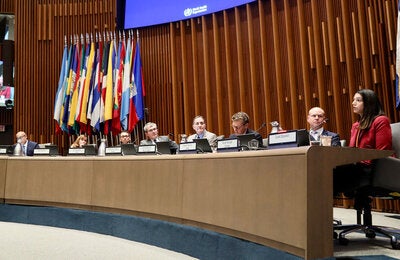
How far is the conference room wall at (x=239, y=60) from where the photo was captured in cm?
432

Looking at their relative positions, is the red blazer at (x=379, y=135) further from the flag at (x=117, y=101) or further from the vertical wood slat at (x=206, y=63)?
the flag at (x=117, y=101)

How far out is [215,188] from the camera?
2168 millimetres

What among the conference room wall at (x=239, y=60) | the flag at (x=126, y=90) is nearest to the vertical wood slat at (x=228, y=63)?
the conference room wall at (x=239, y=60)

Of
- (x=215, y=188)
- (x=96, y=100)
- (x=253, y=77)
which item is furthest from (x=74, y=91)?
(x=215, y=188)

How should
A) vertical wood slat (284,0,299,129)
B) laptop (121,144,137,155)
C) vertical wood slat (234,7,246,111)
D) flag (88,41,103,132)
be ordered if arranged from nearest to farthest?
laptop (121,144,137,155) → vertical wood slat (284,0,299,129) → vertical wood slat (234,7,246,111) → flag (88,41,103,132)

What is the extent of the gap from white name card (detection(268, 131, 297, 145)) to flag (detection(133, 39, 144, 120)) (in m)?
4.33

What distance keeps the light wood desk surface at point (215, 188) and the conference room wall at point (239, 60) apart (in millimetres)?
2464

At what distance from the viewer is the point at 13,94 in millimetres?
7633

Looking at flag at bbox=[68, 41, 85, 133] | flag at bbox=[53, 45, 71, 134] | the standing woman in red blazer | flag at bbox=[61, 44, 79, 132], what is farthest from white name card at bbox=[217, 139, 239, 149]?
flag at bbox=[53, 45, 71, 134]

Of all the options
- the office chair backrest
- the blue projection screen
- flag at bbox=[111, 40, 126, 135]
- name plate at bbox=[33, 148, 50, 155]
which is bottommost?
the office chair backrest

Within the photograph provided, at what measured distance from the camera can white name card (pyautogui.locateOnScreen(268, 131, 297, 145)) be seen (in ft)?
6.68

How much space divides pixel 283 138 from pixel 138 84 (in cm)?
453

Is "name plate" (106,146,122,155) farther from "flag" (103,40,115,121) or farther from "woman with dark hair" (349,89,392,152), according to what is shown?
"flag" (103,40,115,121)

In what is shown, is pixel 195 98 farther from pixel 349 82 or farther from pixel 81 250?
pixel 81 250
